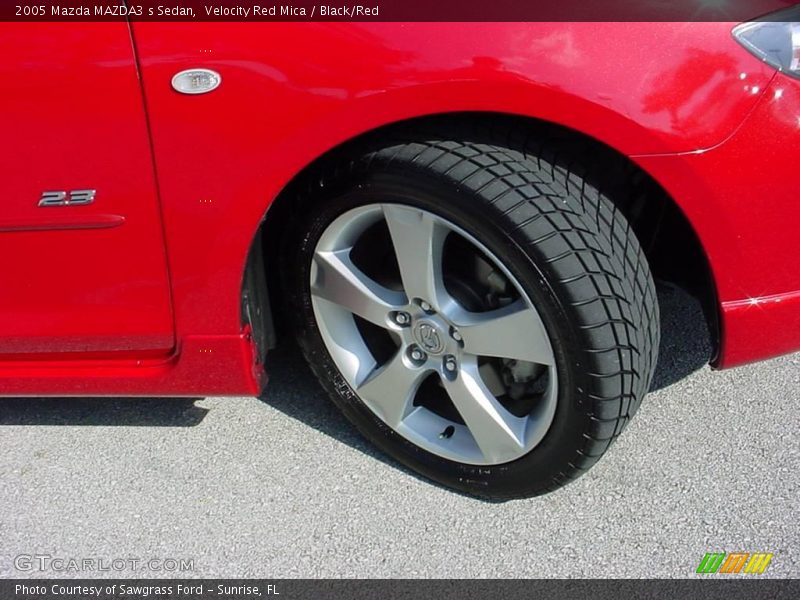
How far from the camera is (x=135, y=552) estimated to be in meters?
2.12

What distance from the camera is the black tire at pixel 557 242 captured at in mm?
1793

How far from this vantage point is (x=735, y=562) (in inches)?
77.1

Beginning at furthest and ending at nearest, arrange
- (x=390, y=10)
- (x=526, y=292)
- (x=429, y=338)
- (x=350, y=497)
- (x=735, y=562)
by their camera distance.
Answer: (x=350, y=497) < (x=429, y=338) < (x=735, y=562) < (x=526, y=292) < (x=390, y=10)

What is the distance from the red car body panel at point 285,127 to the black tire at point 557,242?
137mm

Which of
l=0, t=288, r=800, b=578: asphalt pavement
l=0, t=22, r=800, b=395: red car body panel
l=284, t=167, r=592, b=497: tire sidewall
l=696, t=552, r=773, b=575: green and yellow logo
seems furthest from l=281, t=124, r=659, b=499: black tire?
l=696, t=552, r=773, b=575: green and yellow logo

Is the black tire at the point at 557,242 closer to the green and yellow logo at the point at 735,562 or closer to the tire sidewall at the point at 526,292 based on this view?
the tire sidewall at the point at 526,292

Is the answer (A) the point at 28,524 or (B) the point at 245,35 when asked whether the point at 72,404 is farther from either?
(B) the point at 245,35

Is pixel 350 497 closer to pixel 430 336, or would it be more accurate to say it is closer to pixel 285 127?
pixel 430 336

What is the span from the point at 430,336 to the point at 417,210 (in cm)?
33

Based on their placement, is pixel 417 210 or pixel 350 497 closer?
pixel 417 210

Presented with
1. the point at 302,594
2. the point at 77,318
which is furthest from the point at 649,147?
the point at 77,318

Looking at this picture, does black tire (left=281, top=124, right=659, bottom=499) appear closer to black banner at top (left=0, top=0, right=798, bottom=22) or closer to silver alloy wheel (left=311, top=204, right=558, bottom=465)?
silver alloy wheel (left=311, top=204, right=558, bottom=465)

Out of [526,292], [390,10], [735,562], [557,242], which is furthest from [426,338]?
[735,562]

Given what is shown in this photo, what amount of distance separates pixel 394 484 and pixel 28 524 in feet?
3.16
